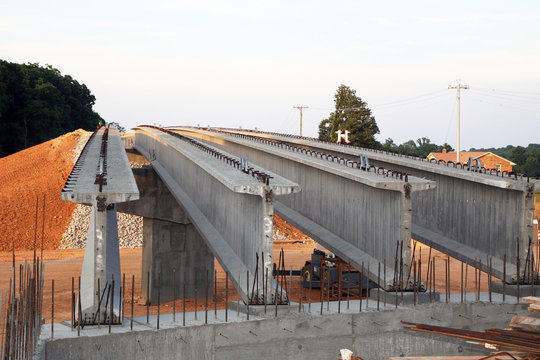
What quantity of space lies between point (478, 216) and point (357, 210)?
14.7 ft

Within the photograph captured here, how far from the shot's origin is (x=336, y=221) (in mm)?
21750

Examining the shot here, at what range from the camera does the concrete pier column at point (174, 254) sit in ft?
114

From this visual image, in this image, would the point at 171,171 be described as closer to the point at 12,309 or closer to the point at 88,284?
the point at 88,284

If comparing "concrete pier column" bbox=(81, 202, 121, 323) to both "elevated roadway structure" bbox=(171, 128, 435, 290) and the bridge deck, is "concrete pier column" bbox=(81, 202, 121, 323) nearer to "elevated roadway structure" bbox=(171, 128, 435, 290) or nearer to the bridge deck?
the bridge deck

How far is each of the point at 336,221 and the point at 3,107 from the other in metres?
78.3

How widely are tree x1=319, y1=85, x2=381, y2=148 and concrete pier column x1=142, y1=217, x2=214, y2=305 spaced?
56059 millimetres

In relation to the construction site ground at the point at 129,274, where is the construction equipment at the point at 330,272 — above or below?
above

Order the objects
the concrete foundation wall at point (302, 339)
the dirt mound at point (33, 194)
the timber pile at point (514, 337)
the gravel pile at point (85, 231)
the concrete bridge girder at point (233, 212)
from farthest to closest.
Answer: the gravel pile at point (85, 231) → the dirt mound at point (33, 194) → the concrete bridge girder at point (233, 212) → the concrete foundation wall at point (302, 339) → the timber pile at point (514, 337)

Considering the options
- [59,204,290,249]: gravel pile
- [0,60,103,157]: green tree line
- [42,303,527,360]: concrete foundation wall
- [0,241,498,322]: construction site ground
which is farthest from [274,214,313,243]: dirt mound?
[0,60,103,157]: green tree line

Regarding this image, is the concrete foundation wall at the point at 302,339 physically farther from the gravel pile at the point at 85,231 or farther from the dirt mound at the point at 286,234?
the dirt mound at the point at 286,234

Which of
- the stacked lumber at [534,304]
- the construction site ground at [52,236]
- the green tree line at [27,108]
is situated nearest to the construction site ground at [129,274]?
the construction site ground at [52,236]

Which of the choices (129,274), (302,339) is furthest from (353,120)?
(302,339)

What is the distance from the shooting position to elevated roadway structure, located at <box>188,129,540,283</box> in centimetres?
1977

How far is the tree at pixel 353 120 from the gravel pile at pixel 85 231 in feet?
142
